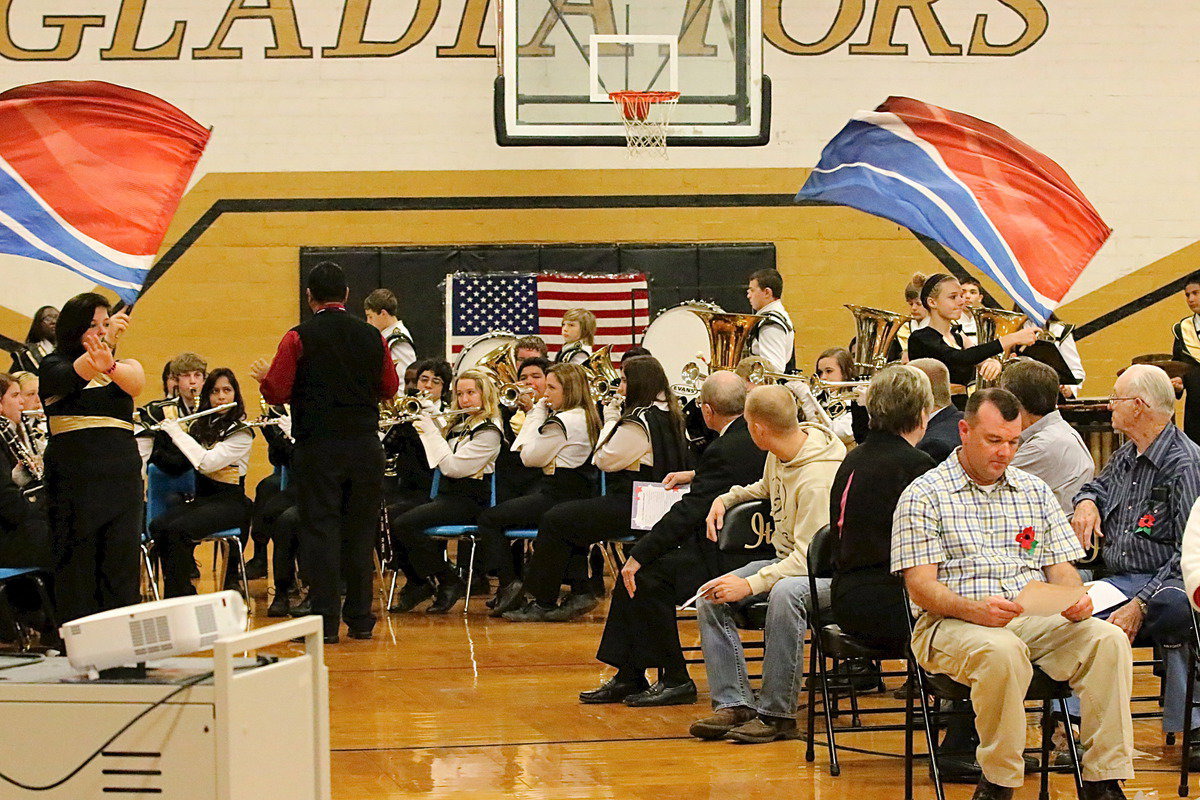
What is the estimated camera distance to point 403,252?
1191 centimetres

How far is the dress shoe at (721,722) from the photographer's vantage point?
538 centimetres

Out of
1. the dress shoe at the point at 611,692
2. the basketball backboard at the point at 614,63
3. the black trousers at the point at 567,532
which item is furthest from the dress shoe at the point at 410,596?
the basketball backboard at the point at 614,63

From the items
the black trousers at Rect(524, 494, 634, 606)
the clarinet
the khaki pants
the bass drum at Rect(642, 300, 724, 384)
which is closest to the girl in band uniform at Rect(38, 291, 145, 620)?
the clarinet

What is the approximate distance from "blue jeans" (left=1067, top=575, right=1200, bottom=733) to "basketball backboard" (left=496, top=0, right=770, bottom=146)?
6.03 meters

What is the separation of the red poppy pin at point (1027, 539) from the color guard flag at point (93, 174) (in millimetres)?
4635

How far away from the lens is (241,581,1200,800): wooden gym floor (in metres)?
4.71

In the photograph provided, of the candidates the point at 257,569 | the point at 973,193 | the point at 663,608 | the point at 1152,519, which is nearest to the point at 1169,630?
the point at 1152,519

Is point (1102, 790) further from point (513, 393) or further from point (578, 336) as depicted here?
point (578, 336)

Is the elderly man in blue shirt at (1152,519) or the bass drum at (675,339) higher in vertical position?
the bass drum at (675,339)

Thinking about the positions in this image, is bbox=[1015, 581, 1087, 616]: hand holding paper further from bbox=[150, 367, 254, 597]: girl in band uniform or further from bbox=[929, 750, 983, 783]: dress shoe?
bbox=[150, 367, 254, 597]: girl in band uniform

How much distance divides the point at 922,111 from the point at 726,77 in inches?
136

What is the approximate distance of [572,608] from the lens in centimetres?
822

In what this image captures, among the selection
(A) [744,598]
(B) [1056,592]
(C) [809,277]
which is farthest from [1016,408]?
(C) [809,277]

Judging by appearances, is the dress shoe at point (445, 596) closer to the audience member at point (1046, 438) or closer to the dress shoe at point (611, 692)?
the dress shoe at point (611, 692)
